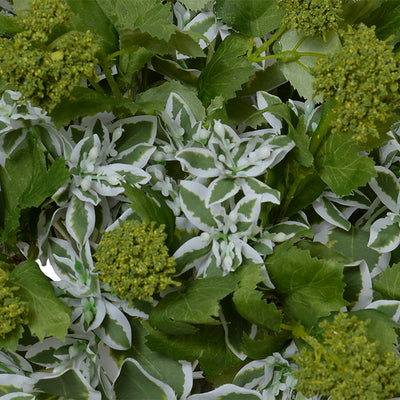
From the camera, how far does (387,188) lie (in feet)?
3.29

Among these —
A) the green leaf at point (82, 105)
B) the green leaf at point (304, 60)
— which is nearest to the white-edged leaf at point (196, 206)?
the green leaf at point (82, 105)

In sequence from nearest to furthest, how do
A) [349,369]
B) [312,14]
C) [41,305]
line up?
[349,369]
[41,305]
[312,14]

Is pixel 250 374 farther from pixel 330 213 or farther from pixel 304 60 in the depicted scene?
pixel 304 60

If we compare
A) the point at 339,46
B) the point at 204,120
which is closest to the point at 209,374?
the point at 204,120

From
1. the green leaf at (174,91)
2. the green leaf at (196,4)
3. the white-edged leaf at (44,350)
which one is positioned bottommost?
the white-edged leaf at (44,350)

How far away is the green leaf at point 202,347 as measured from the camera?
936 mm

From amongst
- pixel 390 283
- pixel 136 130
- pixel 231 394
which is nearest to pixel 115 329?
pixel 231 394

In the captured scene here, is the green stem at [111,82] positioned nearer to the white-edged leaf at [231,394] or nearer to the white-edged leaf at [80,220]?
the white-edged leaf at [80,220]

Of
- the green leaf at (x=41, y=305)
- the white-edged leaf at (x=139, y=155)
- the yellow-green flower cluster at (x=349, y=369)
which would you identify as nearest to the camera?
the yellow-green flower cluster at (x=349, y=369)

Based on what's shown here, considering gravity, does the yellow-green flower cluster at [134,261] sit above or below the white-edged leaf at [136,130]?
below

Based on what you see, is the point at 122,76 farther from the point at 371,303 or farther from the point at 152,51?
the point at 371,303

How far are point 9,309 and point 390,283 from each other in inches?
20.2

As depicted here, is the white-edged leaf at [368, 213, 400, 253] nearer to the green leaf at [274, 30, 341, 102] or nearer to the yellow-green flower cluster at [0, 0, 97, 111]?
the green leaf at [274, 30, 341, 102]

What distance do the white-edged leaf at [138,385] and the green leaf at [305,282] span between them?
0.67 ft
